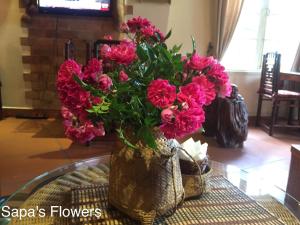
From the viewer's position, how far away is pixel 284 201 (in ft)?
3.95

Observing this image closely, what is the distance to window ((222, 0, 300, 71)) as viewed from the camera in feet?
13.9

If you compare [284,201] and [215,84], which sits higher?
[215,84]

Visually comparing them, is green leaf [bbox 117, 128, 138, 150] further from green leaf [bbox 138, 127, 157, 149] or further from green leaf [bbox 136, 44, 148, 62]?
green leaf [bbox 136, 44, 148, 62]

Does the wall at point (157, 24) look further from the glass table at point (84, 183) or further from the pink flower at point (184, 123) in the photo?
the pink flower at point (184, 123)

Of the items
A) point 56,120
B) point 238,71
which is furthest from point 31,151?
point 238,71

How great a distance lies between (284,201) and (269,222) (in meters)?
0.35

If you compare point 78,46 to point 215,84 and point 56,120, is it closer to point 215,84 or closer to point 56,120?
point 56,120

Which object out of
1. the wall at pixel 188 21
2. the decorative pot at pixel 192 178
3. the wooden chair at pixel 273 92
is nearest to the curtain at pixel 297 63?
the wooden chair at pixel 273 92

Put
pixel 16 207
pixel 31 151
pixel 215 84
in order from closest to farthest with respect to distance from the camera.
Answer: pixel 215 84 → pixel 16 207 → pixel 31 151

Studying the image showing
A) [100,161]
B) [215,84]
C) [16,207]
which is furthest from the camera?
[100,161]

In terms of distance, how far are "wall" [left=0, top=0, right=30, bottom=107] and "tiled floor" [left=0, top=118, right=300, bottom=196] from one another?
0.40m

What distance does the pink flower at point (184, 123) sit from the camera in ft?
2.22

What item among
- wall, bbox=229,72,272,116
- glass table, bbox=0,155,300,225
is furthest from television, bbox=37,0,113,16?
glass table, bbox=0,155,300,225

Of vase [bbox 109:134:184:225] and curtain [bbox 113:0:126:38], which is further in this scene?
curtain [bbox 113:0:126:38]
